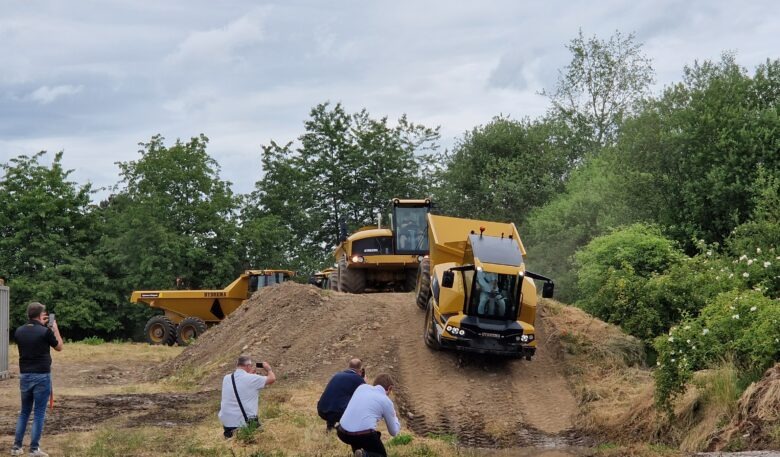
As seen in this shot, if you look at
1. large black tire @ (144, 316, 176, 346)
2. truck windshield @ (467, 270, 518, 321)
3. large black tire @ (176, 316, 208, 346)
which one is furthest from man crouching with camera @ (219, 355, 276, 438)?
large black tire @ (144, 316, 176, 346)

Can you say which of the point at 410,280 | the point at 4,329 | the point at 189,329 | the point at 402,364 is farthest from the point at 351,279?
the point at 4,329

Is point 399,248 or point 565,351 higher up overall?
point 399,248

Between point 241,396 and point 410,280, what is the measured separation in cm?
1778

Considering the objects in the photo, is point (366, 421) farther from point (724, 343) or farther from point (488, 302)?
point (488, 302)

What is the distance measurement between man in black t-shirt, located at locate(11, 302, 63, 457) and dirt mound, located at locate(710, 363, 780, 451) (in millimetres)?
10222

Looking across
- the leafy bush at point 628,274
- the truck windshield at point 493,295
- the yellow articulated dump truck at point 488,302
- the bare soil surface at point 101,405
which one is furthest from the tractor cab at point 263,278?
the truck windshield at point 493,295

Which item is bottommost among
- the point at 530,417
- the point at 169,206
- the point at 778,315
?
the point at 530,417

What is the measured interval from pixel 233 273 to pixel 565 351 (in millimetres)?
28262

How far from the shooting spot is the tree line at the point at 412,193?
33.1 meters

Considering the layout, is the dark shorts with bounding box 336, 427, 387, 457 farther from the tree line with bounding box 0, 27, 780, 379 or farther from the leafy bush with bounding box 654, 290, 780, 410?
the tree line with bounding box 0, 27, 780, 379

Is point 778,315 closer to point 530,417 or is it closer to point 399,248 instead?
point 530,417

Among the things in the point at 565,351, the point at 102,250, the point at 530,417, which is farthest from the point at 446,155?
the point at 530,417

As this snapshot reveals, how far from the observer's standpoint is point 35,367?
44.0 ft

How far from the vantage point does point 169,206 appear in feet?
164
